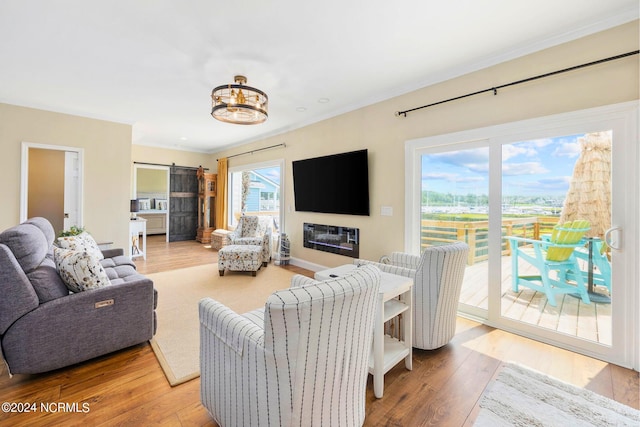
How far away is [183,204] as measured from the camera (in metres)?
7.74

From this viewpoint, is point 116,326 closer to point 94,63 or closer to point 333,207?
point 94,63

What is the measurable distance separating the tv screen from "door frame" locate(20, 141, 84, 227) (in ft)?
11.4

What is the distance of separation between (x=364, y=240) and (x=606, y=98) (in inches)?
107

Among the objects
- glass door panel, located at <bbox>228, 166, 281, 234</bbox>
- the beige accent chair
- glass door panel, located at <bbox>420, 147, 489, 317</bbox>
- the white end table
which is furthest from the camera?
glass door panel, located at <bbox>228, 166, 281, 234</bbox>

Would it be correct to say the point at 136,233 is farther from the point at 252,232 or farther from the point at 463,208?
the point at 463,208

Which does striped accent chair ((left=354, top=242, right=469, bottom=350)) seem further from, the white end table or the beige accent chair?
the beige accent chair

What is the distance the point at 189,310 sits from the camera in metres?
3.05

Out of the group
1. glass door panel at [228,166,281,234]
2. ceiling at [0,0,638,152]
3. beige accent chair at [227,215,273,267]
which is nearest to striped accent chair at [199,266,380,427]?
ceiling at [0,0,638,152]

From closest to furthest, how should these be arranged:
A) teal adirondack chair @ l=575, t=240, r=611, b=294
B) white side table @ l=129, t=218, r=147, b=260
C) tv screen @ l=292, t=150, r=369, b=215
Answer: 1. teal adirondack chair @ l=575, t=240, r=611, b=294
2. tv screen @ l=292, t=150, r=369, b=215
3. white side table @ l=129, t=218, r=147, b=260

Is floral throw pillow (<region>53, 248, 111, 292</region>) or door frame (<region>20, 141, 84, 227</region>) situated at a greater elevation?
door frame (<region>20, 141, 84, 227</region>)

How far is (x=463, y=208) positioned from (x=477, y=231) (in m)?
0.29

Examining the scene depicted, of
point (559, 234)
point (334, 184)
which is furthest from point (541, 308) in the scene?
point (334, 184)

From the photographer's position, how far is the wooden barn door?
7527 mm

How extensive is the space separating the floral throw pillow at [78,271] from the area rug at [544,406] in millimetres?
2737
